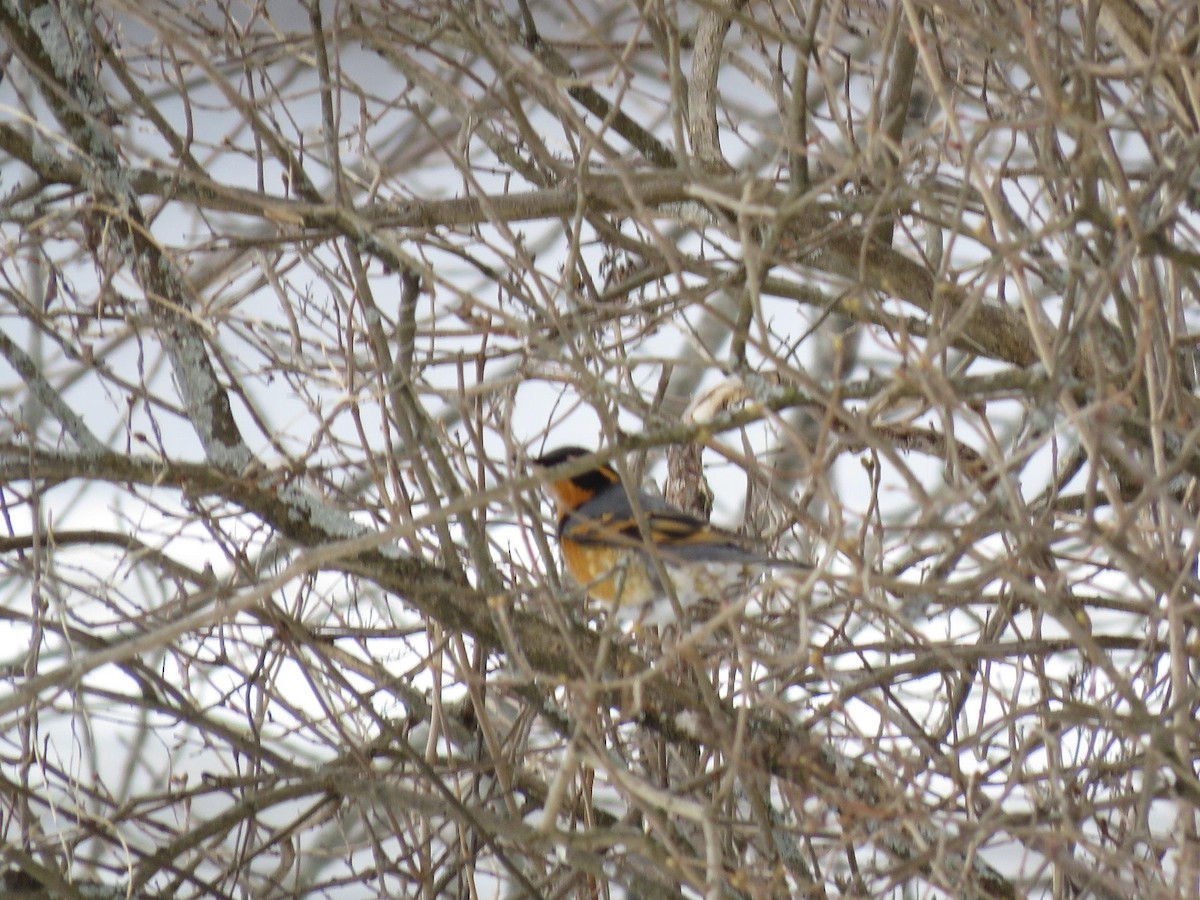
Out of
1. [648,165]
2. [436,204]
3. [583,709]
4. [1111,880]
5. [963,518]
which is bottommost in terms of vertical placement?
[1111,880]

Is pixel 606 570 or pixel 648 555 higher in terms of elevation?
pixel 606 570

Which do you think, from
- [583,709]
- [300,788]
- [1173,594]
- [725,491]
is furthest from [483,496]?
[725,491]

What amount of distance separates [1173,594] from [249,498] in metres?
1.81

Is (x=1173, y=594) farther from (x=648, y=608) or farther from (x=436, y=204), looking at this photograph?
(x=436, y=204)

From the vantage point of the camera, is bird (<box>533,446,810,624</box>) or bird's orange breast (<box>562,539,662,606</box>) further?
bird's orange breast (<box>562,539,662,606</box>)

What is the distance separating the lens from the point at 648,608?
3.34 metres

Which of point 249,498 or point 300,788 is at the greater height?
point 249,498

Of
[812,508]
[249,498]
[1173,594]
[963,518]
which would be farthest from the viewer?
[812,508]

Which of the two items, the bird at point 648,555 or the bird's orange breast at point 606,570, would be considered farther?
the bird's orange breast at point 606,570

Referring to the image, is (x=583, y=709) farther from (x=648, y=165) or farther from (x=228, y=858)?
(x=228, y=858)

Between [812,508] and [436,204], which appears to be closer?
[436,204]

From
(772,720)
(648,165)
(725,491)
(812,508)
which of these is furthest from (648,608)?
(725,491)

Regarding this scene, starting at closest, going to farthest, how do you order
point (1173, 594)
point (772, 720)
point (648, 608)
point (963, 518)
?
point (1173, 594) → point (963, 518) → point (772, 720) → point (648, 608)

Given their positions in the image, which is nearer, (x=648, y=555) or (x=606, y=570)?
(x=648, y=555)
